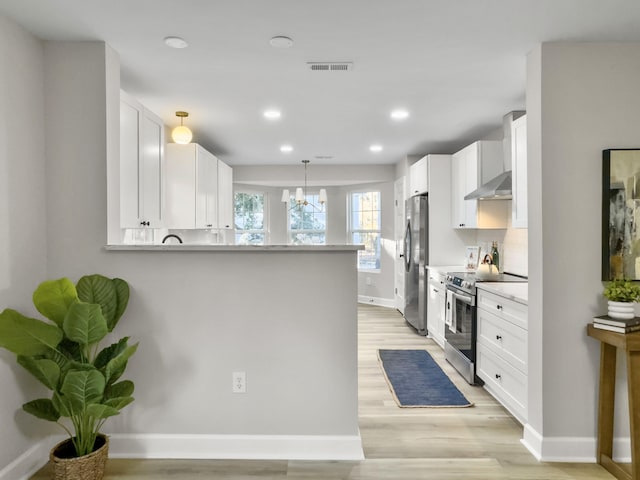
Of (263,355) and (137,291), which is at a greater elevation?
(137,291)

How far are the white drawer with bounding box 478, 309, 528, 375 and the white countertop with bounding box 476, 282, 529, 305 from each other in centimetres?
19

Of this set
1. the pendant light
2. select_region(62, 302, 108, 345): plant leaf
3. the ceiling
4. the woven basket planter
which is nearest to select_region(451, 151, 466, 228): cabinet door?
the ceiling

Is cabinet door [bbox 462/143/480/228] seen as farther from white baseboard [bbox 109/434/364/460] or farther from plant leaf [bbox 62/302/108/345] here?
plant leaf [bbox 62/302/108/345]

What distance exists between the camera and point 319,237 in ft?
25.8

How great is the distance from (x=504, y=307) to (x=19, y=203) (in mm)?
3112

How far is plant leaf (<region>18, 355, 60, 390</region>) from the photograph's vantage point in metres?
1.88

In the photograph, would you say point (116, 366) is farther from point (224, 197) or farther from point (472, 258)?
point (472, 258)

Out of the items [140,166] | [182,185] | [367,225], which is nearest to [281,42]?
[140,166]

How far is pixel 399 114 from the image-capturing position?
12.7ft

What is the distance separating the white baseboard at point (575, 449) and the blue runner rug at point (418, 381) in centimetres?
76

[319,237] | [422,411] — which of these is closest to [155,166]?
[422,411]

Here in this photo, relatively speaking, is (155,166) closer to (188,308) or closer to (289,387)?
(188,308)

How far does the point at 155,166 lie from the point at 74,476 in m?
2.15

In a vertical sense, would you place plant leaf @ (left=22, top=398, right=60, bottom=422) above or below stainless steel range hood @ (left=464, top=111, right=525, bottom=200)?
below
